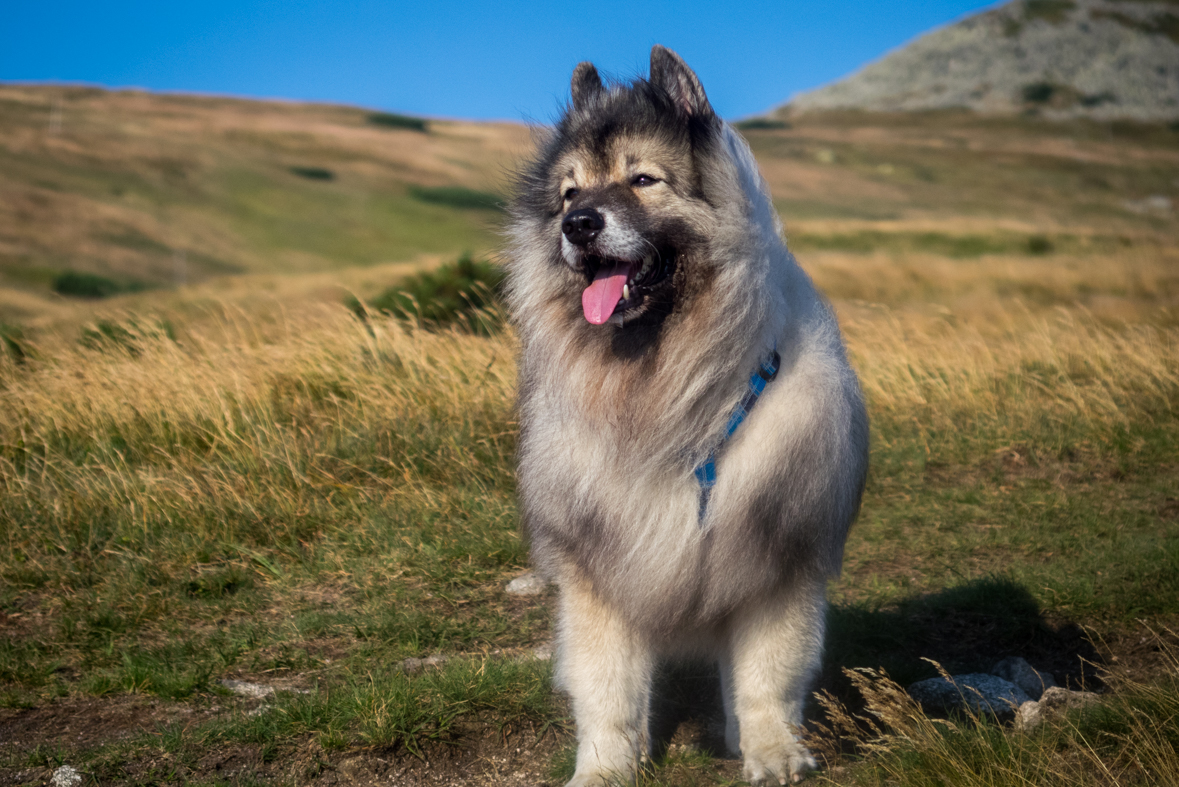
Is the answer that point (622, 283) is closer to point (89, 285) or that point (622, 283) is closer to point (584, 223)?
point (584, 223)

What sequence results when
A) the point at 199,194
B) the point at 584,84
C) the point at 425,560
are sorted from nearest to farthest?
the point at 584,84
the point at 425,560
the point at 199,194

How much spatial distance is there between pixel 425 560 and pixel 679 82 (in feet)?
9.52

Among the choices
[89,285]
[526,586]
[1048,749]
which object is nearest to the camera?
[1048,749]

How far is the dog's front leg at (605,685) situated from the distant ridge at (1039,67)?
8407 centimetres

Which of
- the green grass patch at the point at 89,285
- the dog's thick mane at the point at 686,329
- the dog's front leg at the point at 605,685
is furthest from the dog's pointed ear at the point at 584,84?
the green grass patch at the point at 89,285

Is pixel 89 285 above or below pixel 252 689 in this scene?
above

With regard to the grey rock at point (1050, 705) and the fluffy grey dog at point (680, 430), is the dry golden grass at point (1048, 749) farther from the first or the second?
the fluffy grey dog at point (680, 430)

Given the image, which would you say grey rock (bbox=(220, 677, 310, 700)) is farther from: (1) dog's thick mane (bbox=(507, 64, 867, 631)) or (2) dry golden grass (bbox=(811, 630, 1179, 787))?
(2) dry golden grass (bbox=(811, 630, 1179, 787))

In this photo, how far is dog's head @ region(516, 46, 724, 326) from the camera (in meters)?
2.65

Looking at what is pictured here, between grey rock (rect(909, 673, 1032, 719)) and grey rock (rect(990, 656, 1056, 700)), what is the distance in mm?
153

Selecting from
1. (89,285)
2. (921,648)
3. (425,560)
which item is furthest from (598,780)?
(89,285)

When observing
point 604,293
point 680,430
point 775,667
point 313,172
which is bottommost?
point 775,667

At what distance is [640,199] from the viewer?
108 inches

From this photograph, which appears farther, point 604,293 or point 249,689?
point 249,689
